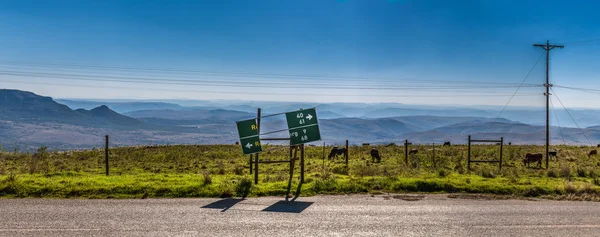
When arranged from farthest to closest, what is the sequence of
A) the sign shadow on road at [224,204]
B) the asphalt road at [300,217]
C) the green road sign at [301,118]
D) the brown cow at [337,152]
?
the brown cow at [337,152], the green road sign at [301,118], the sign shadow on road at [224,204], the asphalt road at [300,217]

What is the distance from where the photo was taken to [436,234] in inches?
356

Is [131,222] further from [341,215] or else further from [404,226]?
[404,226]

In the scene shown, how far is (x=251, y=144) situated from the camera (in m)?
15.4

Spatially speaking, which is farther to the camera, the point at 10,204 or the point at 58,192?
the point at 58,192

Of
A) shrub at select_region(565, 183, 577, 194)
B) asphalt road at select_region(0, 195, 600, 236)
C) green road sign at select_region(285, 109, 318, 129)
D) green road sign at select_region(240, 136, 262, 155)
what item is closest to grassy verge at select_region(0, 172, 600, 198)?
shrub at select_region(565, 183, 577, 194)

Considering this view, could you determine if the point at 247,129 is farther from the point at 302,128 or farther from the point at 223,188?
the point at 223,188

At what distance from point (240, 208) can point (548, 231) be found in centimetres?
762

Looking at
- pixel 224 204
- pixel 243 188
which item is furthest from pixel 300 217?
pixel 243 188

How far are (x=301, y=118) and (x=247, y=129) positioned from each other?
2078 mm

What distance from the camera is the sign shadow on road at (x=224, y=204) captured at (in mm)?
11535

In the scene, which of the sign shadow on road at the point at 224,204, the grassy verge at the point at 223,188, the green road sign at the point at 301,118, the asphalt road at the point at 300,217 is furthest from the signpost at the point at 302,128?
the sign shadow on road at the point at 224,204

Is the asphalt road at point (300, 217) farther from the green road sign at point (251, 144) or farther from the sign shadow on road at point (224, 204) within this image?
the green road sign at point (251, 144)

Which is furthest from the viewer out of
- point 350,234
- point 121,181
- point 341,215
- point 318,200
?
point 121,181

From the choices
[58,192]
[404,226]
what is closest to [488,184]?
[404,226]
